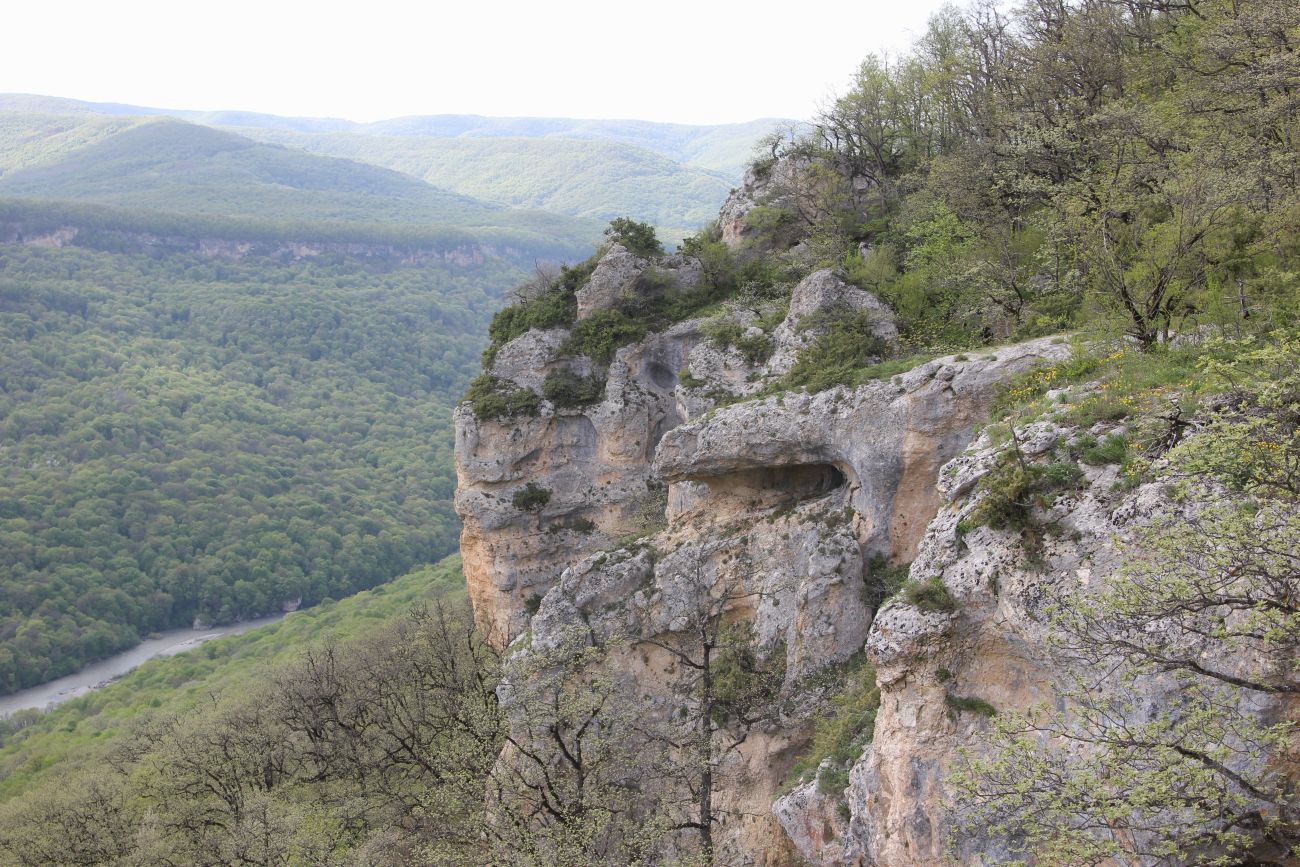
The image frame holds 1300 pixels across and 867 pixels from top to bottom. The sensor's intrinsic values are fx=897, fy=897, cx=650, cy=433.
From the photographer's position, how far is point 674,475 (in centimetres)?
2320

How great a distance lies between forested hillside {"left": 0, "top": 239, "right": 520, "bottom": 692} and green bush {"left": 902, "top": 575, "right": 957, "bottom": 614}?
7760cm

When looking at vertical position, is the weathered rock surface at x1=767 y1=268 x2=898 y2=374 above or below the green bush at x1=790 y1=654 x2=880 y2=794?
above

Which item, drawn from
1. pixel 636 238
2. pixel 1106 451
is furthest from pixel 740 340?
pixel 1106 451

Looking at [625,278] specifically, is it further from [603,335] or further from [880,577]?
[880,577]

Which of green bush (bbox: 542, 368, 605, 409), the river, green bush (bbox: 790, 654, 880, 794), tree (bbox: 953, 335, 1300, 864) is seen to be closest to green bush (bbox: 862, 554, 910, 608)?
green bush (bbox: 790, 654, 880, 794)

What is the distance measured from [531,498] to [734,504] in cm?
1011

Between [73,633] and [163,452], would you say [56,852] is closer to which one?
[73,633]

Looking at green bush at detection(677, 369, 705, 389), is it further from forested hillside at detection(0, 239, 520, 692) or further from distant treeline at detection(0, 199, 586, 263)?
distant treeline at detection(0, 199, 586, 263)

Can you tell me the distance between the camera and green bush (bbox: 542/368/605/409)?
1208 inches

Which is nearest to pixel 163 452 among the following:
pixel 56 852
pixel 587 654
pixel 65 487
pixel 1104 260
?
pixel 65 487

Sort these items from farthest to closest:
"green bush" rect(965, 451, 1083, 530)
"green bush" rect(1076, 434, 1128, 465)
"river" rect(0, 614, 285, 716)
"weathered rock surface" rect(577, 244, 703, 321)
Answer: "river" rect(0, 614, 285, 716)
"weathered rock surface" rect(577, 244, 703, 321)
"green bush" rect(965, 451, 1083, 530)
"green bush" rect(1076, 434, 1128, 465)

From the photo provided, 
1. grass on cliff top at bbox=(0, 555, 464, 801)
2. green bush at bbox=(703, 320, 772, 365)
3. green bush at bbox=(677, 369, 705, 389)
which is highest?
green bush at bbox=(703, 320, 772, 365)

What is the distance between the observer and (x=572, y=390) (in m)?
30.8

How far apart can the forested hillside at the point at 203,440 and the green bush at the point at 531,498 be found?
59488 mm
